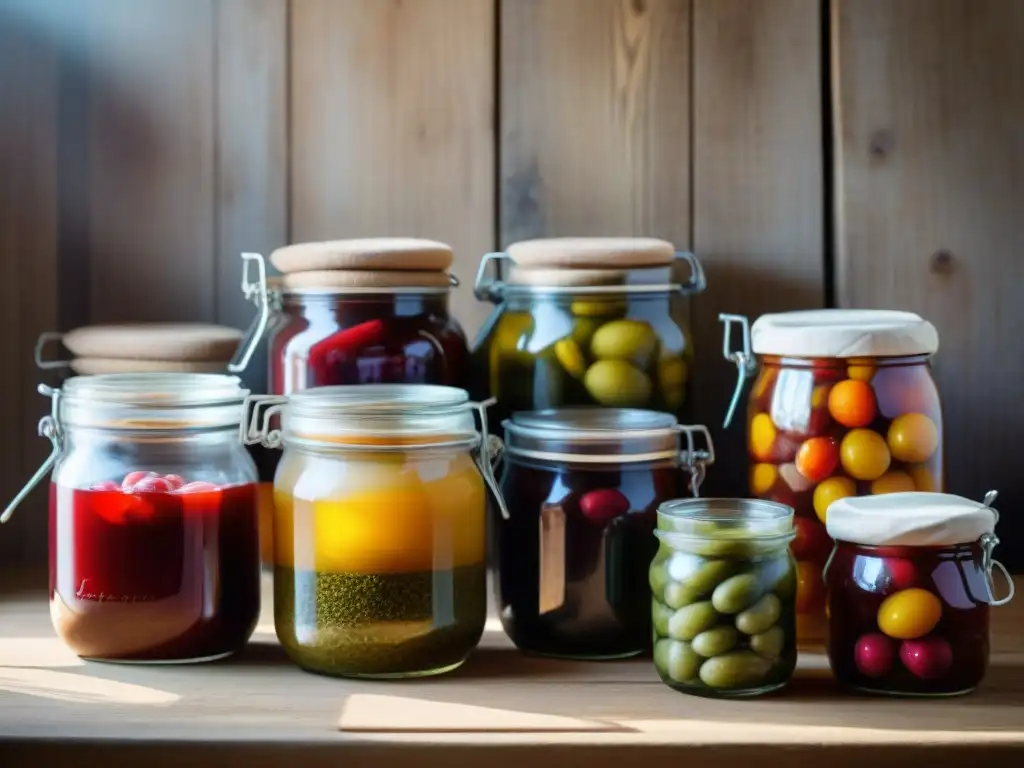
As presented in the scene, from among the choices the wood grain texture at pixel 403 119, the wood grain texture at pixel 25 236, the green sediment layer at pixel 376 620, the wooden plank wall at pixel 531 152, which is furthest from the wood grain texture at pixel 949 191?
the wood grain texture at pixel 25 236

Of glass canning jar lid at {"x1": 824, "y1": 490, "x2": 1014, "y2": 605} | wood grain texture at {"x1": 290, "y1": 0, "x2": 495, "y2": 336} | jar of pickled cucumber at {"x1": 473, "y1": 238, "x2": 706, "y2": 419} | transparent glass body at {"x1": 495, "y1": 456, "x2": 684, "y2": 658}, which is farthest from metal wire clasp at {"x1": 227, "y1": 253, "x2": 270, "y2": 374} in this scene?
glass canning jar lid at {"x1": 824, "y1": 490, "x2": 1014, "y2": 605}

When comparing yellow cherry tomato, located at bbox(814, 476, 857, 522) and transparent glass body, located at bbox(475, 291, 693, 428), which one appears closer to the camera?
yellow cherry tomato, located at bbox(814, 476, 857, 522)

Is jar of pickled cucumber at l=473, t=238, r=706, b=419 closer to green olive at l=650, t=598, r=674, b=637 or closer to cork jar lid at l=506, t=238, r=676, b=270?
cork jar lid at l=506, t=238, r=676, b=270

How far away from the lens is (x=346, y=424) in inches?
36.0

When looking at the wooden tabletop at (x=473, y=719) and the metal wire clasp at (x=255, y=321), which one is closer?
the wooden tabletop at (x=473, y=719)

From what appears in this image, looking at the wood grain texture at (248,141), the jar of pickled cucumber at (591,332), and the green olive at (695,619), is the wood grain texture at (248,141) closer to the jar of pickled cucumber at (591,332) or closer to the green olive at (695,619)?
the jar of pickled cucumber at (591,332)

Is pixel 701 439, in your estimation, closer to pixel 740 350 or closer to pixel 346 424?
pixel 740 350

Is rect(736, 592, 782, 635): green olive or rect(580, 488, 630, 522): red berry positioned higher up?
rect(580, 488, 630, 522): red berry

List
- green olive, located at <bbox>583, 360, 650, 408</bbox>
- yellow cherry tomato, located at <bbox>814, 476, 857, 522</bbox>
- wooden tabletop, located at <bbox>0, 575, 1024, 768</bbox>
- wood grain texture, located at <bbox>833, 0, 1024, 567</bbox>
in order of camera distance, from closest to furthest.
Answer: wooden tabletop, located at <bbox>0, 575, 1024, 768</bbox>, yellow cherry tomato, located at <bbox>814, 476, 857, 522</bbox>, green olive, located at <bbox>583, 360, 650, 408</bbox>, wood grain texture, located at <bbox>833, 0, 1024, 567</bbox>

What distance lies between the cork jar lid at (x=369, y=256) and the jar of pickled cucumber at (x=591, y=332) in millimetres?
85

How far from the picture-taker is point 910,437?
98 centimetres

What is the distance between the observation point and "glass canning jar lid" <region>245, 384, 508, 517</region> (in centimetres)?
91

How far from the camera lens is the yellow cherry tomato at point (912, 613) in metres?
0.86

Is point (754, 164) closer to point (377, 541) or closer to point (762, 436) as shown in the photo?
point (762, 436)
